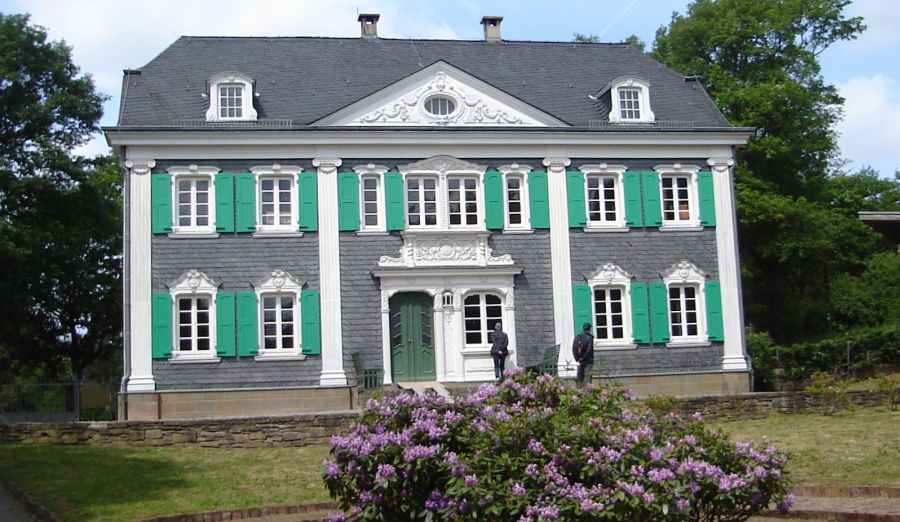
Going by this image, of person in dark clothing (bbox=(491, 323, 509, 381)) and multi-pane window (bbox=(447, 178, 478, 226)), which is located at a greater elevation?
multi-pane window (bbox=(447, 178, 478, 226))

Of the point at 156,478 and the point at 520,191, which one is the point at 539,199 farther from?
the point at 156,478

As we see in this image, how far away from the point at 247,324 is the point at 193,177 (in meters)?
3.72

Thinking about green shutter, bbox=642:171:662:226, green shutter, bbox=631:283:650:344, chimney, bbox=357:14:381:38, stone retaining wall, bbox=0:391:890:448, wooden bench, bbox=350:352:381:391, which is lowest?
stone retaining wall, bbox=0:391:890:448

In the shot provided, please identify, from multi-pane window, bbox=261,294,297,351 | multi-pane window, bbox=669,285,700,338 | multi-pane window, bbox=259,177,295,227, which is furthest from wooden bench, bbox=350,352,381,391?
multi-pane window, bbox=669,285,700,338

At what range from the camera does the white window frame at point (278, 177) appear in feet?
87.7

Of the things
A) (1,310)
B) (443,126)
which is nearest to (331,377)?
(443,126)

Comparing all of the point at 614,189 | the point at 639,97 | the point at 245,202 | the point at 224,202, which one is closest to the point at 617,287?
the point at 614,189

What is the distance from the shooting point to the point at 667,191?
28.6m

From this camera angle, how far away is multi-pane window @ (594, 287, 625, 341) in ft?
90.8

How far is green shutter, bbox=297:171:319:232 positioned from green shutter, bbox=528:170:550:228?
5245 millimetres

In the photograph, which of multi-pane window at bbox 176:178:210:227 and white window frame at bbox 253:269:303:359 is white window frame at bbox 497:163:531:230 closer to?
white window frame at bbox 253:269:303:359

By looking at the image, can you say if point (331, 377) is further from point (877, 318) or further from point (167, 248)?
point (877, 318)

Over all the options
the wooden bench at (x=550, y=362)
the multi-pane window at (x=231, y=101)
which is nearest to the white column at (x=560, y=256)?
the wooden bench at (x=550, y=362)

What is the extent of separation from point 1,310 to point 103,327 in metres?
7.92
